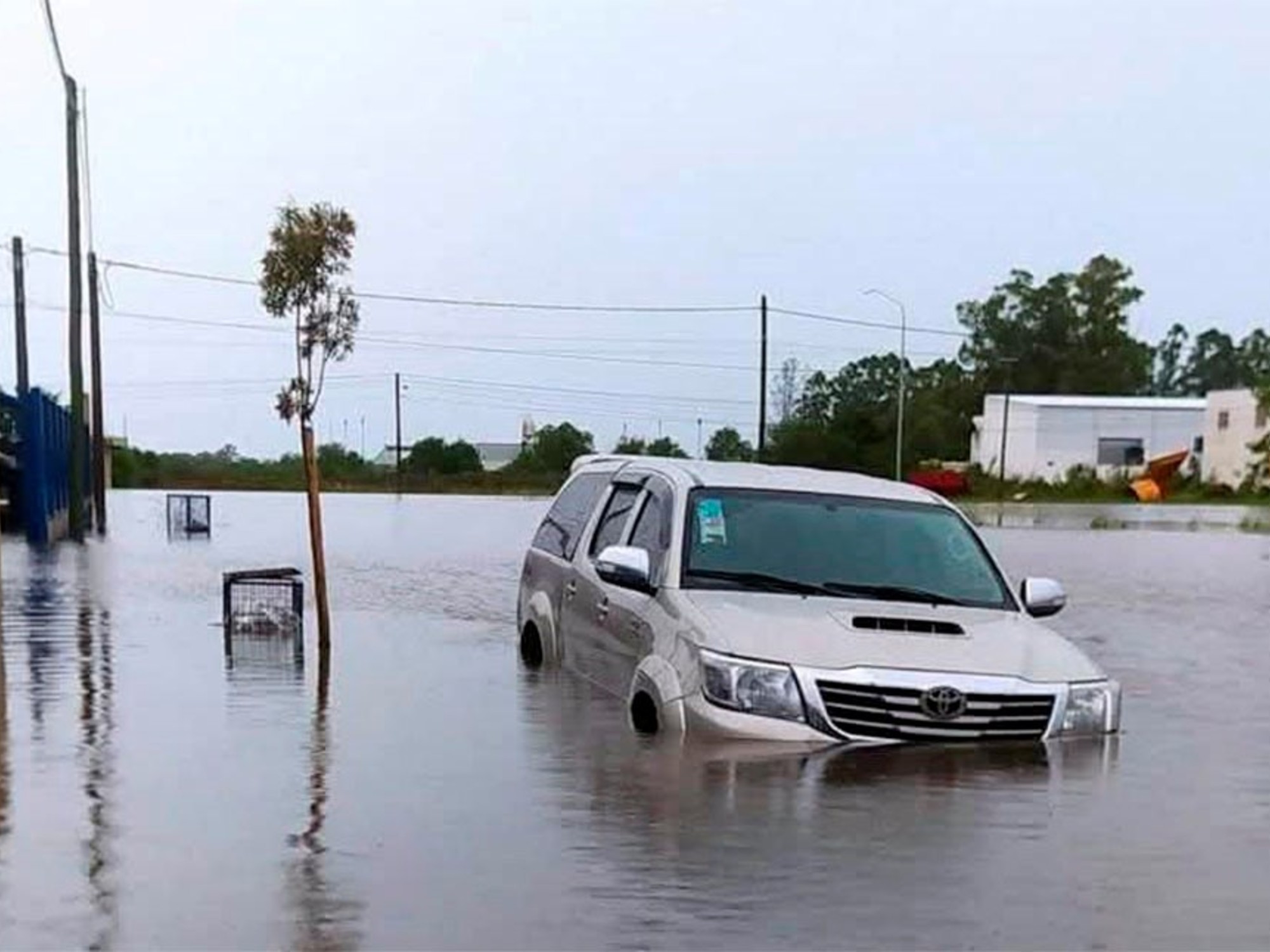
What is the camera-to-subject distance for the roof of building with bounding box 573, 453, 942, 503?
9.17 metres

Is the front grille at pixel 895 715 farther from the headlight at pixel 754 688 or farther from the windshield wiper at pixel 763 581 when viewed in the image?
the windshield wiper at pixel 763 581

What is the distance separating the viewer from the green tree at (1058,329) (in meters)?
116

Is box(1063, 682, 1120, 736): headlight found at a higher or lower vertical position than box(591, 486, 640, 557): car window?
lower

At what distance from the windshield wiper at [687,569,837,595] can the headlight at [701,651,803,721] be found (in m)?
0.95

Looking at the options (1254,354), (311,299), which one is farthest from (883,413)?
(311,299)

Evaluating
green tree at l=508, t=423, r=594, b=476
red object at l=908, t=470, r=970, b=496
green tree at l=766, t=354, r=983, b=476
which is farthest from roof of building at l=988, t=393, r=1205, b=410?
green tree at l=508, t=423, r=594, b=476

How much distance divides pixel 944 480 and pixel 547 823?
210ft

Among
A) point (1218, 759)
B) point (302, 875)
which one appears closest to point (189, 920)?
point (302, 875)

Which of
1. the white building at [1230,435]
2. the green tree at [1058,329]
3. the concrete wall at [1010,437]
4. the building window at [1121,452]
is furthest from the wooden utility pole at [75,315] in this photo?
the green tree at [1058,329]

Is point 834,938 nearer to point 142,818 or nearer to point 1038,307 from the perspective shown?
point 142,818

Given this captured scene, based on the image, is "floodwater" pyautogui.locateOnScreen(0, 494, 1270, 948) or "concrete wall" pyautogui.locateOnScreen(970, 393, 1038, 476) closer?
"floodwater" pyautogui.locateOnScreen(0, 494, 1270, 948)

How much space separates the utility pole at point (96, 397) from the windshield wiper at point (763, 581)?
2558cm

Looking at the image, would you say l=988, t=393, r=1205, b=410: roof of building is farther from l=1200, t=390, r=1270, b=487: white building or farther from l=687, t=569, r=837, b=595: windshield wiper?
l=687, t=569, r=837, b=595: windshield wiper

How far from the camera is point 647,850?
6234 mm
